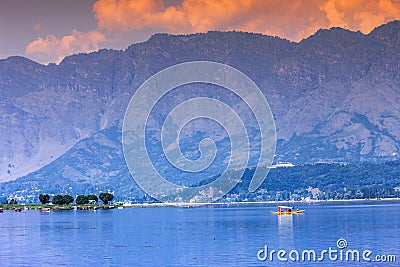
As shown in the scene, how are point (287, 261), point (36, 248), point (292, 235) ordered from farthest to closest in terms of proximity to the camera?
point (292, 235)
point (36, 248)
point (287, 261)

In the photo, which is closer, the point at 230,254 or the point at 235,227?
the point at 230,254

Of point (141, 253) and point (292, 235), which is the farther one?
point (292, 235)

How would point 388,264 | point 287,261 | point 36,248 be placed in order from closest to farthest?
1. point 388,264
2. point 287,261
3. point 36,248

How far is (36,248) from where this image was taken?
4818 inches

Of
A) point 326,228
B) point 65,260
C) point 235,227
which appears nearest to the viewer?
point 65,260

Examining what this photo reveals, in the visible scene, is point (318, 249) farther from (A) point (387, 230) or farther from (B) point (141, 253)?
(A) point (387, 230)

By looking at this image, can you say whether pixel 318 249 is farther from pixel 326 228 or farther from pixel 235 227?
pixel 235 227

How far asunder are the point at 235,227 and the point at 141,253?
5259cm

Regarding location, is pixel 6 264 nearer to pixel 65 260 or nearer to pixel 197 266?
pixel 65 260

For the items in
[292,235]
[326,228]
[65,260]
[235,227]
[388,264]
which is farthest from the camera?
[235,227]

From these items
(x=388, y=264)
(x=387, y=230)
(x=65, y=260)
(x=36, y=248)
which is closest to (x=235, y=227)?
(x=387, y=230)

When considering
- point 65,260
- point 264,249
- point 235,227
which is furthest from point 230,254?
point 235,227

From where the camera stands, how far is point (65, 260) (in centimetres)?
10600

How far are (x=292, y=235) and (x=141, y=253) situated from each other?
32202 millimetres
